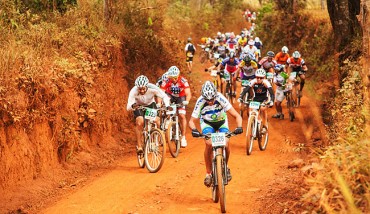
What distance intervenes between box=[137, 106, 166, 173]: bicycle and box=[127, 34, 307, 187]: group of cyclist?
21 cm

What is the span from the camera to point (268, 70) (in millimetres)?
19156

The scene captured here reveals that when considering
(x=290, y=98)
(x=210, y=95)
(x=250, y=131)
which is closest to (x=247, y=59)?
(x=290, y=98)

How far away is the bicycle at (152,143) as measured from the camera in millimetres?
Result: 12445

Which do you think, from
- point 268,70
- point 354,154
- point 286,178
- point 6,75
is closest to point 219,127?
point 286,178

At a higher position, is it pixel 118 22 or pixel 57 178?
pixel 118 22

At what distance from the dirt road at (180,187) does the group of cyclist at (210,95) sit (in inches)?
27.0

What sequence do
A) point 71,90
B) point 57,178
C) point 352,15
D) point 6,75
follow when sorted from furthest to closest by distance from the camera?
1. point 352,15
2. point 71,90
3. point 57,178
4. point 6,75

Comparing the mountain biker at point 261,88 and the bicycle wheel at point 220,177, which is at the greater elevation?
the mountain biker at point 261,88

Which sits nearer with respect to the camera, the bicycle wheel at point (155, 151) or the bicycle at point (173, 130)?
the bicycle wheel at point (155, 151)

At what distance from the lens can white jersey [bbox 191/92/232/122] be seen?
10.3 m

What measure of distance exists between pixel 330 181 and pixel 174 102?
8.39 m

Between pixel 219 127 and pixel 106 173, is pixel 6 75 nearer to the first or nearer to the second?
pixel 106 173

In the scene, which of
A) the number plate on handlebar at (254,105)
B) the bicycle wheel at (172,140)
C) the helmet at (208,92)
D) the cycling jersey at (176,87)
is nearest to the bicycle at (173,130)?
the bicycle wheel at (172,140)

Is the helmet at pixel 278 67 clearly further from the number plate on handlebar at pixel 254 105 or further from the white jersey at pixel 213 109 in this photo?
the white jersey at pixel 213 109
